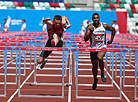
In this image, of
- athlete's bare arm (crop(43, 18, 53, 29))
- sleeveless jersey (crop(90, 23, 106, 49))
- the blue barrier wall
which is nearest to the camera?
sleeveless jersey (crop(90, 23, 106, 49))

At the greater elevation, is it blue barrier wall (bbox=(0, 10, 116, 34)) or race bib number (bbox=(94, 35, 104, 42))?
blue barrier wall (bbox=(0, 10, 116, 34))

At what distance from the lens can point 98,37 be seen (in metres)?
8.44

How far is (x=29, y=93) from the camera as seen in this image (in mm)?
8391

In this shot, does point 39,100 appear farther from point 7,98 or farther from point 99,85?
point 99,85

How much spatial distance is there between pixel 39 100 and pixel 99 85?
252 cm

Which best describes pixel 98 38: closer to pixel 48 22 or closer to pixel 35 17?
pixel 48 22

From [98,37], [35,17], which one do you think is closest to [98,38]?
[98,37]

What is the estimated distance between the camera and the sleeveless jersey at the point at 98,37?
839cm

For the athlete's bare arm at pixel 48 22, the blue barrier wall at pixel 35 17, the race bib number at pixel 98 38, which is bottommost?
the race bib number at pixel 98 38

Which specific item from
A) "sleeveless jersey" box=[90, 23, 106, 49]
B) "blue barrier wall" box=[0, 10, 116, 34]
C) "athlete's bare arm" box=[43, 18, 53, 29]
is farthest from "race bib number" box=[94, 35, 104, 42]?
"blue barrier wall" box=[0, 10, 116, 34]

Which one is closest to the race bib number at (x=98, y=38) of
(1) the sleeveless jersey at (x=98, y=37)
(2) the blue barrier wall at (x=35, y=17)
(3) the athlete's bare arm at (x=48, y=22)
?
(1) the sleeveless jersey at (x=98, y=37)

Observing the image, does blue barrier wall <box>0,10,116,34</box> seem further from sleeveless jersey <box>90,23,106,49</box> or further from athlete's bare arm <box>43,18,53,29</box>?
sleeveless jersey <box>90,23,106,49</box>

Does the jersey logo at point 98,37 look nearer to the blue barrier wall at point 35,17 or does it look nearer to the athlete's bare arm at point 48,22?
the athlete's bare arm at point 48,22

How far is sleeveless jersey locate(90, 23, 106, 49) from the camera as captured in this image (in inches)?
330
